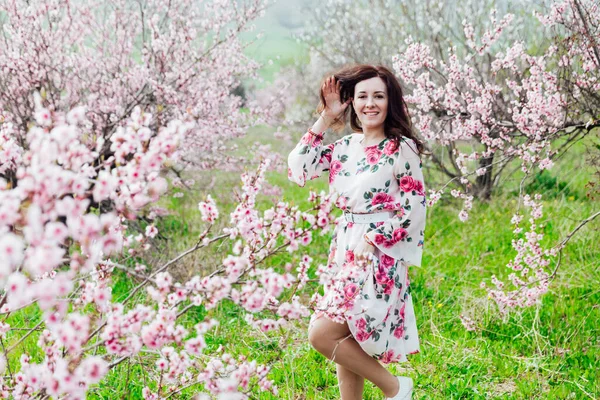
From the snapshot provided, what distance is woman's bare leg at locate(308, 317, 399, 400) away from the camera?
2455 mm

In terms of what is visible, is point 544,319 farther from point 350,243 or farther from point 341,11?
point 341,11

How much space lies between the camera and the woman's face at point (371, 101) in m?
2.66

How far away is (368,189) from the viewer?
2527 mm

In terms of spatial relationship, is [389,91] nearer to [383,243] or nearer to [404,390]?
[383,243]

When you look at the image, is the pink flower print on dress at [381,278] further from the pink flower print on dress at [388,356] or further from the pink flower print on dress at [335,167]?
the pink flower print on dress at [335,167]

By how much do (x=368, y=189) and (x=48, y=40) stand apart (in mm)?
3671

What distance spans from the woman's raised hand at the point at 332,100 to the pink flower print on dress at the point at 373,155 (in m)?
0.31

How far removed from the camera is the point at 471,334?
379 cm

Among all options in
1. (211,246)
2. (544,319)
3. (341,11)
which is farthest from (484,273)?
(341,11)

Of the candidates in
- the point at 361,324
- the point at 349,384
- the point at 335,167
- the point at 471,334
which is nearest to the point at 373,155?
the point at 335,167

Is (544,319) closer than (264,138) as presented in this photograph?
Yes

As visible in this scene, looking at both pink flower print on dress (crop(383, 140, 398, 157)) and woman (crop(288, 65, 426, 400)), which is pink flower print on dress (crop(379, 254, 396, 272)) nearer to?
woman (crop(288, 65, 426, 400))

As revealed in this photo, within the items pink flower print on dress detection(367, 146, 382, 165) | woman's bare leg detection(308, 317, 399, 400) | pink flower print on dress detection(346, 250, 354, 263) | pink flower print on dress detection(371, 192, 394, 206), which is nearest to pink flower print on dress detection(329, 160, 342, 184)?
pink flower print on dress detection(367, 146, 382, 165)

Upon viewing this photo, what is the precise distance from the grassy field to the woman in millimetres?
320
